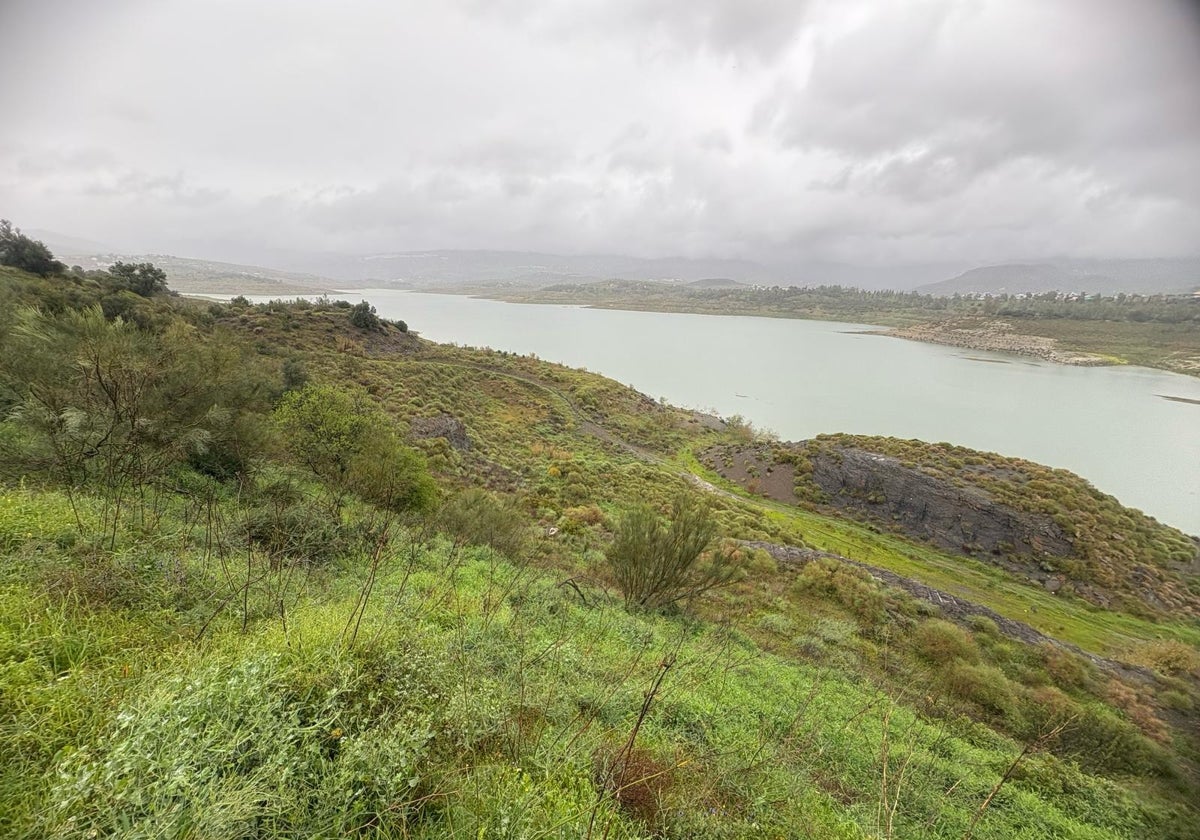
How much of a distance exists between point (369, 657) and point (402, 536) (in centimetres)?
679

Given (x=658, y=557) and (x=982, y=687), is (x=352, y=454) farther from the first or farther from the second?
(x=982, y=687)

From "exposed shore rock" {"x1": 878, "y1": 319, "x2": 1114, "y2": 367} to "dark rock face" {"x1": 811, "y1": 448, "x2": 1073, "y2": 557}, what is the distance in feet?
275

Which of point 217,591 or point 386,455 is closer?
point 217,591

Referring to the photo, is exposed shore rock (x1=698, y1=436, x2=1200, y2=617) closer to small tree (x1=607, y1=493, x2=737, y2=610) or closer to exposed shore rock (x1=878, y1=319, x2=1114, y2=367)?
small tree (x1=607, y1=493, x2=737, y2=610)

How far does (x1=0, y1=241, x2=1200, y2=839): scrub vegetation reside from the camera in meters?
2.20

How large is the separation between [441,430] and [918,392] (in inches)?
2276

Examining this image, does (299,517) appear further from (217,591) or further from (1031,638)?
(1031,638)

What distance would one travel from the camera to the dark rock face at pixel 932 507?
2045cm

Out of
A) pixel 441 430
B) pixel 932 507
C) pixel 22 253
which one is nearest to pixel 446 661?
pixel 441 430

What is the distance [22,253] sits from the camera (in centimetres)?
2506

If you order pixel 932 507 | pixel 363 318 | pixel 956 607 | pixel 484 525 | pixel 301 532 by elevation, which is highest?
pixel 363 318

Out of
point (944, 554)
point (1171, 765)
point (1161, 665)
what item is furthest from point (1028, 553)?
point (1171, 765)

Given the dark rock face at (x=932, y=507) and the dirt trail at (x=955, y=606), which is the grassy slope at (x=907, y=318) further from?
the dirt trail at (x=955, y=606)

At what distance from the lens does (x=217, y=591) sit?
13.8 feet
